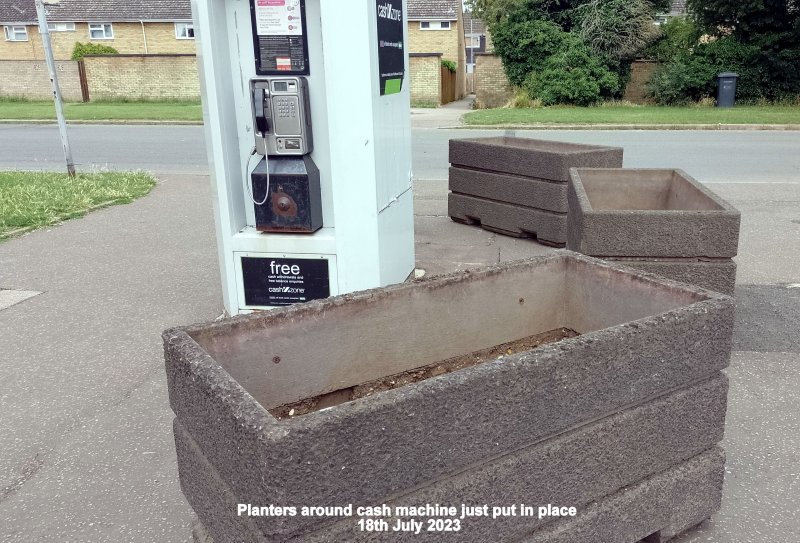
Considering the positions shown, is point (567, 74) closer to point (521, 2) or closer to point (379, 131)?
point (521, 2)

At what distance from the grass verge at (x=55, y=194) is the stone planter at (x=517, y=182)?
4.86m

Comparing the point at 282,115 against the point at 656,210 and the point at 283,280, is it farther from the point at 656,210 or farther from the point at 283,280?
the point at 656,210

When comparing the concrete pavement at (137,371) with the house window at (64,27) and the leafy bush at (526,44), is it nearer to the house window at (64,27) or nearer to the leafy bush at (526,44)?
the leafy bush at (526,44)

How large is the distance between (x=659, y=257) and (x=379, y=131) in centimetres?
195

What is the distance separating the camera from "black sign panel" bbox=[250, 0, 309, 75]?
14.6 ft

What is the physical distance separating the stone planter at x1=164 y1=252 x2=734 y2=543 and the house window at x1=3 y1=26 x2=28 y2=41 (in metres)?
44.2

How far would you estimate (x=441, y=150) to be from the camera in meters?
14.7

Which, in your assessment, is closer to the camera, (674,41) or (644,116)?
(644,116)

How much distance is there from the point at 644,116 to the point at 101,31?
1194 inches

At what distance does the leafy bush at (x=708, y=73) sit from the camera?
24.6 metres

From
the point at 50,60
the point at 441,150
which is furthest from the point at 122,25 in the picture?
the point at 50,60

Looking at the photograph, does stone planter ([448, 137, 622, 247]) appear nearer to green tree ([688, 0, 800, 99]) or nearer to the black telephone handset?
the black telephone handset

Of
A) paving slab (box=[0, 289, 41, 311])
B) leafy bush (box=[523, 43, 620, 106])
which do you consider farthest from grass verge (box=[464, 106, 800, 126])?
paving slab (box=[0, 289, 41, 311])

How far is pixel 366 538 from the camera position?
1.96m
